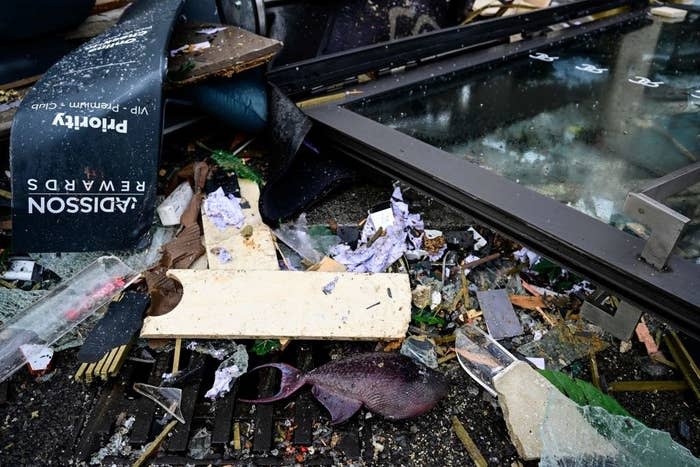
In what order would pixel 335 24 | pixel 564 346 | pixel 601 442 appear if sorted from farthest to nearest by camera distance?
1. pixel 335 24
2. pixel 564 346
3. pixel 601 442

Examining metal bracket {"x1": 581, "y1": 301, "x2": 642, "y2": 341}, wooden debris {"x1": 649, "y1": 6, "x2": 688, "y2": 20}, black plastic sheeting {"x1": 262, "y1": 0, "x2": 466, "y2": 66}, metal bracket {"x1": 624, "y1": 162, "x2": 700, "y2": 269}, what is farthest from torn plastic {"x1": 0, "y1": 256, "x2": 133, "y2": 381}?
wooden debris {"x1": 649, "y1": 6, "x2": 688, "y2": 20}

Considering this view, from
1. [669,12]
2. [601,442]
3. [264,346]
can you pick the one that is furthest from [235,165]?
[669,12]

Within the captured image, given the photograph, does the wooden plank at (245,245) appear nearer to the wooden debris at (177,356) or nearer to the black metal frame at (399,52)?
the wooden debris at (177,356)

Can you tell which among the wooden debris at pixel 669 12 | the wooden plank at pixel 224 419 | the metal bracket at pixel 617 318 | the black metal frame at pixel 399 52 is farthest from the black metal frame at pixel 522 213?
the wooden debris at pixel 669 12

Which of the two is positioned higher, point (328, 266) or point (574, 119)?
point (574, 119)

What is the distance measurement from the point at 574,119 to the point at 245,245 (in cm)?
218

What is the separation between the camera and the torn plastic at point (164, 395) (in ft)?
7.07

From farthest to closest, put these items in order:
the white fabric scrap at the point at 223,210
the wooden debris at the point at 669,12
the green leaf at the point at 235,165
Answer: the wooden debris at the point at 669,12 < the green leaf at the point at 235,165 < the white fabric scrap at the point at 223,210

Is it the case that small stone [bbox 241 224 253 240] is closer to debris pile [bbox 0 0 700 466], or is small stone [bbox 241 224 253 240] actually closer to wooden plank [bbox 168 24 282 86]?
debris pile [bbox 0 0 700 466]

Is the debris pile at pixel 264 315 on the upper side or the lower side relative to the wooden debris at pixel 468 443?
upper

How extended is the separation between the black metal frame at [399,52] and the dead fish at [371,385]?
1.83 metres

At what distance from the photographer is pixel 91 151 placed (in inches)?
97.8

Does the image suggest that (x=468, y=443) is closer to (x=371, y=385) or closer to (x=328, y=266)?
(x=371, y=385)

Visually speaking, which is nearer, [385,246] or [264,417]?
[264,417]
